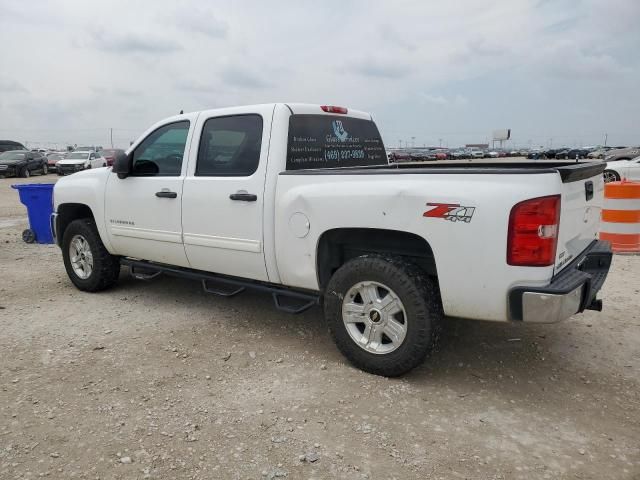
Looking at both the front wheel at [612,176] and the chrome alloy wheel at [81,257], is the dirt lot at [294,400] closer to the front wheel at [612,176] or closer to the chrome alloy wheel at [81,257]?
the chrome alloy wheel at [81,257]

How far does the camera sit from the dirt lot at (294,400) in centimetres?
265

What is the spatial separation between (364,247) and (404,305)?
58 centimetres

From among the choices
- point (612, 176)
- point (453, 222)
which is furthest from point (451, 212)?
point (612, 176)

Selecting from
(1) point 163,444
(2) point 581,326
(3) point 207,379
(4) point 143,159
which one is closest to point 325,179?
(3) point 207,379

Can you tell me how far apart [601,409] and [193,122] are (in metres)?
3.76

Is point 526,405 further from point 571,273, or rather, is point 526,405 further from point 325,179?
point 325,179

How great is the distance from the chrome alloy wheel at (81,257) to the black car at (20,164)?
25.0 metres

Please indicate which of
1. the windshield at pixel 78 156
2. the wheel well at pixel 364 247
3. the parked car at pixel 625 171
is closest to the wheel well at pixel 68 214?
the wheel well at pixel 364 247

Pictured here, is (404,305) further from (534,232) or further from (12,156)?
(12,156)

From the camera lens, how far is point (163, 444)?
2.81 m

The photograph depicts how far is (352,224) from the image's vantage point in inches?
135

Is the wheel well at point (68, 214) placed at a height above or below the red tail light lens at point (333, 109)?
below

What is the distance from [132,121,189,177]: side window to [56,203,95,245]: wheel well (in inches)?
46.9

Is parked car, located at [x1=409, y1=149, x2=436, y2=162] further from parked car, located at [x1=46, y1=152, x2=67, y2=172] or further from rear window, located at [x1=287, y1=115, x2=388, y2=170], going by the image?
rear window, located at [x1=287, y1=115, x2=388, y2=170]
